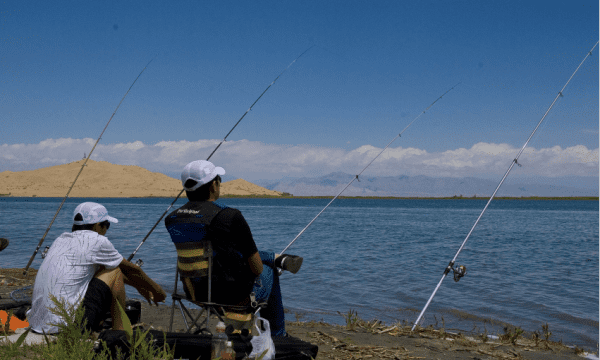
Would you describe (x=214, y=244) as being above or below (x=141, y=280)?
above

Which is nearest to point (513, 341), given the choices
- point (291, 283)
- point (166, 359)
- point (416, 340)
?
point (416, 340)

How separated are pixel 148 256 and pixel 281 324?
38.9ft

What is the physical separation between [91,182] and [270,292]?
153 metres

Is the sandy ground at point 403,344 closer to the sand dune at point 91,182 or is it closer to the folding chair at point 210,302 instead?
the folding chair at point 210,302

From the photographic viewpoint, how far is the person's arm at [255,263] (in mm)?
3033

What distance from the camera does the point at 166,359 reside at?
2.02 metres

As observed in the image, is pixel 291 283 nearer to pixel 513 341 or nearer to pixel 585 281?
pixel 513 341

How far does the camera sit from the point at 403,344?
195 inches

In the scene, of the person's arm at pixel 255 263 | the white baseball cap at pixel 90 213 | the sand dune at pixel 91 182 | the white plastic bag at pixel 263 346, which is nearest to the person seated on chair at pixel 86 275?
the white baseball cap at pixel 90 213

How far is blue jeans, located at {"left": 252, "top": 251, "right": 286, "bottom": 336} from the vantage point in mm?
3283

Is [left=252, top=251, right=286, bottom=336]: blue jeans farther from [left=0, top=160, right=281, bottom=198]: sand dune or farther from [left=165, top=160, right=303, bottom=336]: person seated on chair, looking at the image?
[left=0, top=160, right=281, bottom=198]: sand dune

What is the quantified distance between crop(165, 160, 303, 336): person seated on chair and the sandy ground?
136 cm

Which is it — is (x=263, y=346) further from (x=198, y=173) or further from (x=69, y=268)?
(x=69, y=268)

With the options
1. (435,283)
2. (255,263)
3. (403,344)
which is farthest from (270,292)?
(435,283)
